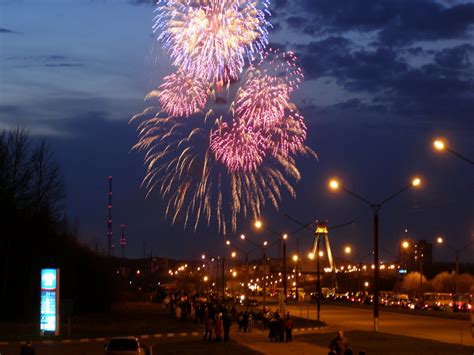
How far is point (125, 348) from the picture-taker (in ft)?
92.1

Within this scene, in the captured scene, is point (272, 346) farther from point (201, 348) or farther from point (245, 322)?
point (245, 322)

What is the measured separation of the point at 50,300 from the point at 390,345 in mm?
15857

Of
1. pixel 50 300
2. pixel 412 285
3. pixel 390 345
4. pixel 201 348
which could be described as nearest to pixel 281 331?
pixel 201 348

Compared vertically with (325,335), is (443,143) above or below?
above

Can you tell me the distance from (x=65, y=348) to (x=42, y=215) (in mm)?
37054

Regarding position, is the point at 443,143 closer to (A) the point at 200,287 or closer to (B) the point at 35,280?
(B) the point at 35,280

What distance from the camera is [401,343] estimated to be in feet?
123

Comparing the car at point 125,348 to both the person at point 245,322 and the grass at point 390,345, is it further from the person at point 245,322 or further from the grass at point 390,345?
the person at point 245,322

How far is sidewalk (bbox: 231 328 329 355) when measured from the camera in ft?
116

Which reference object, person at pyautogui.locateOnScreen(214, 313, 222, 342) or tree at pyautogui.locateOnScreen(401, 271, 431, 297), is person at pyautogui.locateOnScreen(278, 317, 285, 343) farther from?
tree at pyautogui.locateOnScreen(401, 271, 431, 297)

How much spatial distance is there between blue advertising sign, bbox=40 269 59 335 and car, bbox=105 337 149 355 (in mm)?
13903

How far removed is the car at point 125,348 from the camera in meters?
27.8

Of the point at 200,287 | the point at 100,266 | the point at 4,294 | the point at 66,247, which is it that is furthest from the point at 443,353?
the point at 200,287

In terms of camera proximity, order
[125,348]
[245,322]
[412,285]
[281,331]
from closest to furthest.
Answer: [125,348], [281,331], [245,322], [412,285]
